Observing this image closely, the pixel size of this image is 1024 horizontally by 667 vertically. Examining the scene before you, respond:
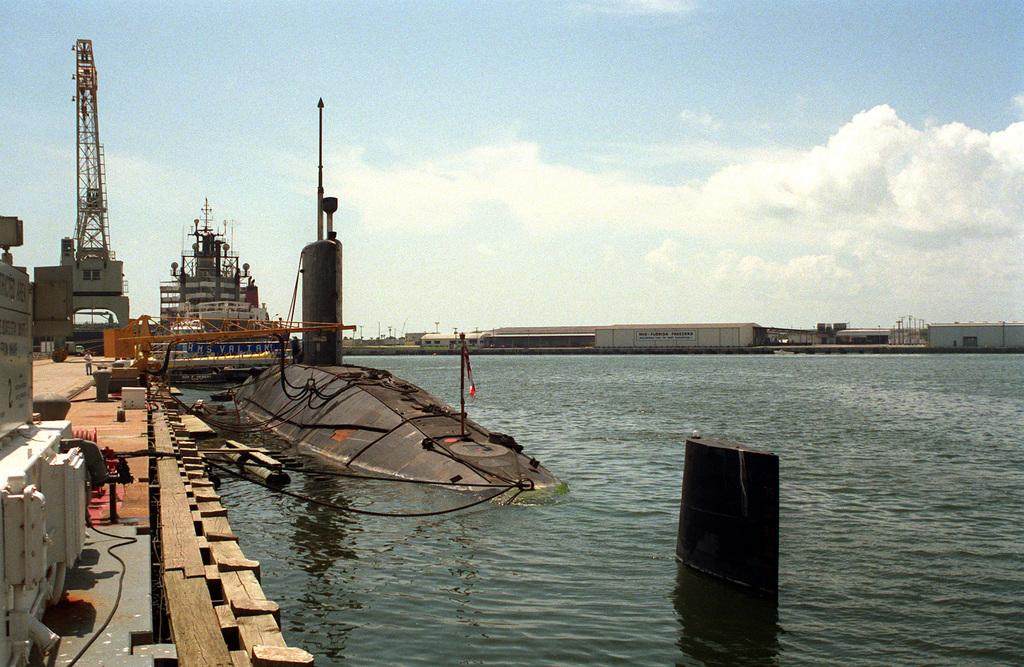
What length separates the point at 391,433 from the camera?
754 inches

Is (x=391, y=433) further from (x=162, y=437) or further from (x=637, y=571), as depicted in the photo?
(x=637, y=571)

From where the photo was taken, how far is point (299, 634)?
9898 mm

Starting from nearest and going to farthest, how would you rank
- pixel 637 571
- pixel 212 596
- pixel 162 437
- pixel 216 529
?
pixel 212 596, pixel 216 529, pixel 637 571, pixel 162 437

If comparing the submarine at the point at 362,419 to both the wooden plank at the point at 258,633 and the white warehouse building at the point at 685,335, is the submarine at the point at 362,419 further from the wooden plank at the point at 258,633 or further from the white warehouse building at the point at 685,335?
the white warehouse building at the point at 685,335

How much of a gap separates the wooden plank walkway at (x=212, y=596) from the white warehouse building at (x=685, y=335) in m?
151

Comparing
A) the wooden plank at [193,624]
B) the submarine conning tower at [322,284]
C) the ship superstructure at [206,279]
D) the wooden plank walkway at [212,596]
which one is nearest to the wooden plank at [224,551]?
the wooden plank walkway at [212,596]

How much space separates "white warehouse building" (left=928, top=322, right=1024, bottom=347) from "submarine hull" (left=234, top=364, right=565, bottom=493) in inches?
6314

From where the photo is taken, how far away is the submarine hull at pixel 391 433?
1662 centimetres

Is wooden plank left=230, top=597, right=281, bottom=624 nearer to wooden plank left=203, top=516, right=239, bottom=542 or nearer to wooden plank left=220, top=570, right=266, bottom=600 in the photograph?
wooden plank left=220, top=570, right=266, bottom=600

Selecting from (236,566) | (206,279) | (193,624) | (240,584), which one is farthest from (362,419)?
(206,279)

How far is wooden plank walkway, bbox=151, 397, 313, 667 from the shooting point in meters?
5.74

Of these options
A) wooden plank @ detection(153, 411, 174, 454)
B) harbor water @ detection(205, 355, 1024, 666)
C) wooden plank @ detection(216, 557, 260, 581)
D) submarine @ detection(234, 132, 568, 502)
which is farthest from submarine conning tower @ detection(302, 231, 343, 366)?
wooden plank @ detection(216, 557, 260, 581)

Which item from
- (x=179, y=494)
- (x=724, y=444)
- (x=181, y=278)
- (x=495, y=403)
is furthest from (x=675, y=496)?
(x=181, y=278)

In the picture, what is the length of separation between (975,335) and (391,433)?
16893 centimetres
